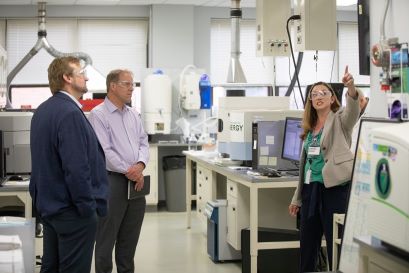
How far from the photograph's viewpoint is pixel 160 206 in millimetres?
8312

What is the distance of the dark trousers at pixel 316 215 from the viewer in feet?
12.2

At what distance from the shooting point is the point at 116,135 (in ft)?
13.2

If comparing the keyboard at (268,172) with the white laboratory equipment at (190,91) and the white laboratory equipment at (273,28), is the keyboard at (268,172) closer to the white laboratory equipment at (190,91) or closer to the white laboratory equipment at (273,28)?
the white laboratory equipment at (273,28)

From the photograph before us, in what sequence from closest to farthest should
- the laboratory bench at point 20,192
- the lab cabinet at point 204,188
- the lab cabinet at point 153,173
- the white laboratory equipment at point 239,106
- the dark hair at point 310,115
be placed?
the dark hair at point 310,115, the laboratory bench at point 20,192, the white laboratory equipment at point 239,106, the lab cabinet at point 204,188, the lab cabinet at point 153,173

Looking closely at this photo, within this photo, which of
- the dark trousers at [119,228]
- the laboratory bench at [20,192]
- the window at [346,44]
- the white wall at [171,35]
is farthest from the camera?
the window at [346,44]

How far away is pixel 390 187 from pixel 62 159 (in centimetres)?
→ 165

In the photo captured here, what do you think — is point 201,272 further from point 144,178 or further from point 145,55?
point 145,55

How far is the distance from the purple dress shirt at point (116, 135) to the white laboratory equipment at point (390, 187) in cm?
220

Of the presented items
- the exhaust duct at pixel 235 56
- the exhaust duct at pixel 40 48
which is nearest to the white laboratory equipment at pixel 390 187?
the exhaust duct at pixel 235 56

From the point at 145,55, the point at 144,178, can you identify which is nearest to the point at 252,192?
the point at 144,178

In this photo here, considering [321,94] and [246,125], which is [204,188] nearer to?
[246,125]

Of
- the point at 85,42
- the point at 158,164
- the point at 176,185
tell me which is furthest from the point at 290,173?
the point at 85,42

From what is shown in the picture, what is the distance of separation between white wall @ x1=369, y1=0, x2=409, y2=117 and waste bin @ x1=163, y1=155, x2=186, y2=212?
4886 millimetres

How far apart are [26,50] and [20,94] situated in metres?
0.62
